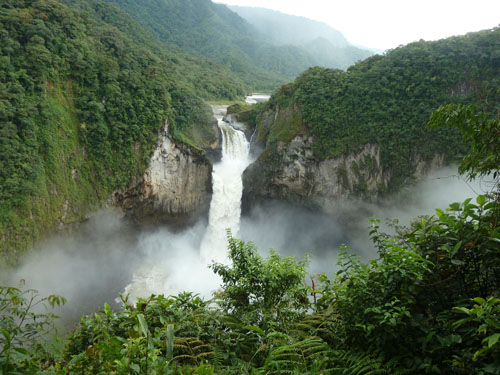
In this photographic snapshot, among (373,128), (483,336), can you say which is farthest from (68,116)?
(483,336)

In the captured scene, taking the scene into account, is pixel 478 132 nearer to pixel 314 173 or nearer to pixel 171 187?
pixel 314 173

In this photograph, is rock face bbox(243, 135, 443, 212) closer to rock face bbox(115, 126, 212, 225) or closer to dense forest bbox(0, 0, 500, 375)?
dense forest bbox(0, 0, 500, 375)

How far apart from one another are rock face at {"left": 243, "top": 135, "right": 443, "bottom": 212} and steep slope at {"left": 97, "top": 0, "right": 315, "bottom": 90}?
112 ft

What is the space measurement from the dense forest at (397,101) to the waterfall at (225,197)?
256 cm

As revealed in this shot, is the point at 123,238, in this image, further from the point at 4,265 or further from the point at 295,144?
the point at 295,144

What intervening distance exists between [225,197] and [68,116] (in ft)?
36.4

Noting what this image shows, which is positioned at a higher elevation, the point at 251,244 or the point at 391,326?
the point at 391,326

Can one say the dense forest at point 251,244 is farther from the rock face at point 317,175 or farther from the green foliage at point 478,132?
the rock face at point 317,175

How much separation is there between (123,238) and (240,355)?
58.1 ft

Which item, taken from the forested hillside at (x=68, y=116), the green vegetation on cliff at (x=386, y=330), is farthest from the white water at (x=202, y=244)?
the green vegetation on cliff at (x=386, y=330)

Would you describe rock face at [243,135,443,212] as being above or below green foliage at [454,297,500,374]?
below

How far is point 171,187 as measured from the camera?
2014cm

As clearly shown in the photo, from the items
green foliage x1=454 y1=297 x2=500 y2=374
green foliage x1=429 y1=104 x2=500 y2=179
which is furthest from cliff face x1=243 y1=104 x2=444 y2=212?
green foliage x1=454 y1=297 x2=500 y2=374

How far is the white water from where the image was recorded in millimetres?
17500
